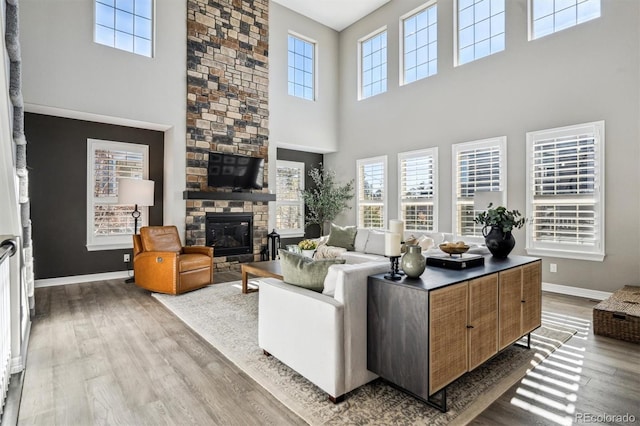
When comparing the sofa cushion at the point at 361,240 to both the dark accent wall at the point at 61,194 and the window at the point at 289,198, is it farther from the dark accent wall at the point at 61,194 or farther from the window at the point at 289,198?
the dark accent wall at the point at 61,194

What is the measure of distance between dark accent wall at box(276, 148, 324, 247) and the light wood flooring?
4777 mm

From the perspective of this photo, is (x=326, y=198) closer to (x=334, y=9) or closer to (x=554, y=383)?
(x=334, y=9)

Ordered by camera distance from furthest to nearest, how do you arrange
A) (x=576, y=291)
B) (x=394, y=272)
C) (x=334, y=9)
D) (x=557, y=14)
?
(x=334, y=9) < (x=557, y=14) < (x=576, y=291) < (x=394, y=272)

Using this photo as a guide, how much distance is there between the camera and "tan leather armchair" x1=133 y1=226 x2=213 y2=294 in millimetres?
4523

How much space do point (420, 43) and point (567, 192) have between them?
3.77 metres

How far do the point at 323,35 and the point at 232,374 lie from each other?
24.9 ft

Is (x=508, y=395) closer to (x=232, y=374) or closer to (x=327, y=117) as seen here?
(x=232, y=374)

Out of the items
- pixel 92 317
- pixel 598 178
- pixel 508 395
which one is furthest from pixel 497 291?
pixel 92 317

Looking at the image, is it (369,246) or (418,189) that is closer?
(369,246)

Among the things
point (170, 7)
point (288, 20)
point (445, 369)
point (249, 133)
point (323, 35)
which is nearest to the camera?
point (445, 369)

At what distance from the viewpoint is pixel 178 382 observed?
7.71 ft

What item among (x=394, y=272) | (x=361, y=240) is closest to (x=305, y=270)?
(x=394, y=272)

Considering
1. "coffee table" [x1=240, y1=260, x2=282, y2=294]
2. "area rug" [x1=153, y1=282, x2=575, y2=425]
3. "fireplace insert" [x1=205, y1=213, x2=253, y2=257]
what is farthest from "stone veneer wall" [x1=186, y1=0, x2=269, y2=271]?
"area rug" [x1=153, y1=282, x2=575, y2=425]

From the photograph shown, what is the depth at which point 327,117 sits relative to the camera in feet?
26.2
